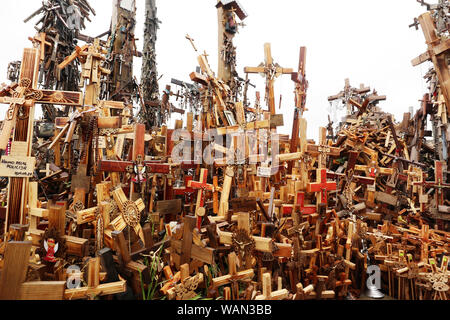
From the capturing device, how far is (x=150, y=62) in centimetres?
998

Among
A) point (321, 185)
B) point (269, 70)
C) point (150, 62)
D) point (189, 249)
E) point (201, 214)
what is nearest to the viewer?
point (189, 249)

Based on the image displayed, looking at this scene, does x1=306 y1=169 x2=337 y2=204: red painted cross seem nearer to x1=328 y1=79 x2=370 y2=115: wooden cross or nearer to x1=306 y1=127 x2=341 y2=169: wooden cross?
x1=306 y1=127 x2=341 y2=169: wooden cross

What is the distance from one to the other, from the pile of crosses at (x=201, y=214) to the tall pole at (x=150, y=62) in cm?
412

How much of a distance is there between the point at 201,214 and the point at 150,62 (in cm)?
815

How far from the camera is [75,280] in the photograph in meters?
2.26

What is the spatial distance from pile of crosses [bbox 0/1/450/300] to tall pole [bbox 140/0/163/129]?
412 cm

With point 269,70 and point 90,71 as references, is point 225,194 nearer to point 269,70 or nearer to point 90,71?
point 90,71

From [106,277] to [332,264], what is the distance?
296 centimetres

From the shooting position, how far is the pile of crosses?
257cm

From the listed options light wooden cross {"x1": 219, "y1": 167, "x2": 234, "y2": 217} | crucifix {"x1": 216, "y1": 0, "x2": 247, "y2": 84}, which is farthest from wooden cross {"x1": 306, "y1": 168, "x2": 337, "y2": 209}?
crucifix {"x1": 216, "y1": 0, "x2": 247, "y2": 84}

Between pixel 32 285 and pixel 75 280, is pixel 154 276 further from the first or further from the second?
pixel 32 285

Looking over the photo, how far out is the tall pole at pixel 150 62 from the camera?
32.2 ft

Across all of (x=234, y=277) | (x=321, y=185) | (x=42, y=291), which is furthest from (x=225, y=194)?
(x=42, y=291)

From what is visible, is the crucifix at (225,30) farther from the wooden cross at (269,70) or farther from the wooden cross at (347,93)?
the wooden cross at (347,93)
